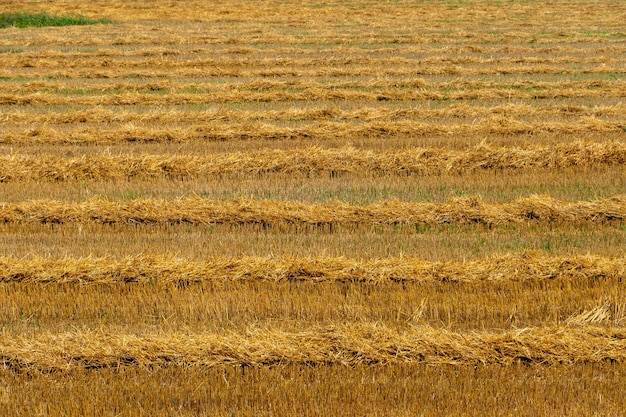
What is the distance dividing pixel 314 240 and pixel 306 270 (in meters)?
1.12

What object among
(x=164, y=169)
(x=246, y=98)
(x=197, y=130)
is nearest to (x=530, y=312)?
(x=164, y=169)

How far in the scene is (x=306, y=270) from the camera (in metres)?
7.97

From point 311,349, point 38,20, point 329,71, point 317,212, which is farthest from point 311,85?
point 38,20

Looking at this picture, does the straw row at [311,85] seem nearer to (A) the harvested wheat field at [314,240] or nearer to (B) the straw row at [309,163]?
(A) the harvested wheat field at [314,240]

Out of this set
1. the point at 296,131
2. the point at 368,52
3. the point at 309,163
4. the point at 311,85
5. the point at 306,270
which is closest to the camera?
the point at 306,270

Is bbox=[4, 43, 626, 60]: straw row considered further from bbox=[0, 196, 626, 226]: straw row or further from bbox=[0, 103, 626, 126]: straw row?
bbox=[0, 196, 626, 226]: straw row

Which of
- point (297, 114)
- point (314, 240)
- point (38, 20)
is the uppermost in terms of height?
point (38, 20)

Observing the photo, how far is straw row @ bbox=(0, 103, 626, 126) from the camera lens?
14.9 m

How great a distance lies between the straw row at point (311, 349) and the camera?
20.7ft

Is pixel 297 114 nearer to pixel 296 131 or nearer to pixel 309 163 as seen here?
pixel 296 131

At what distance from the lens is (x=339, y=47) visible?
915 inches

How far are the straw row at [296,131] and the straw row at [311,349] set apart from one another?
726cm

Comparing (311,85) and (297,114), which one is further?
(311,85)

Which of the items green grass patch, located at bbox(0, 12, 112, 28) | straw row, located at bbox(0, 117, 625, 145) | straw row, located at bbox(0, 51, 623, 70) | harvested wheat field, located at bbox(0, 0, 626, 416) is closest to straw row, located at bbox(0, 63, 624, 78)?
harvested wheat field, located at bbox(0, 0, 626, 416)
